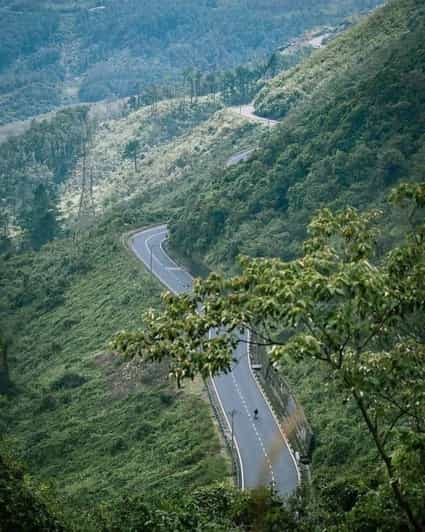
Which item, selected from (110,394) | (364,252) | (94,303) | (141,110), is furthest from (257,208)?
(141,110)

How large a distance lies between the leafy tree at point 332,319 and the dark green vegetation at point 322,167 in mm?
47931

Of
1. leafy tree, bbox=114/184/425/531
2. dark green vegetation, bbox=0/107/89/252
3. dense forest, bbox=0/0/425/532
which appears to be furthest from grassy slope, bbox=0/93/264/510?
dark green vegetation, bbox=0/107/89/252

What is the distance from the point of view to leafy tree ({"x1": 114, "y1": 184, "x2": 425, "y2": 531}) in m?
12.8

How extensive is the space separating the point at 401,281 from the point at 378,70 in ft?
240

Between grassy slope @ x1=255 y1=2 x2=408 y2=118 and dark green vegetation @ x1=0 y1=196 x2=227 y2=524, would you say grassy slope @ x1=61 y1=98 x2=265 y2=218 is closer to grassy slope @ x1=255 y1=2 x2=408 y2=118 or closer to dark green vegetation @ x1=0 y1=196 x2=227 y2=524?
grassy slope @ x1=255 y1=2 x2=408 y2=118

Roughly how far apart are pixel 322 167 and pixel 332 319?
199 feet

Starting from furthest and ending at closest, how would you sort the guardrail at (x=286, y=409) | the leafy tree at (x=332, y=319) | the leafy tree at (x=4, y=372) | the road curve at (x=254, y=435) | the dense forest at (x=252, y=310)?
the leafy tree at (x=4, y=372) → the guardrail at (x=286, y=409) → the road curve at (x=254, y=435) → the dense forest at (x=252, y=310) → the leafy tree at (x=332, y=319)

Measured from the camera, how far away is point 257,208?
77.1 m

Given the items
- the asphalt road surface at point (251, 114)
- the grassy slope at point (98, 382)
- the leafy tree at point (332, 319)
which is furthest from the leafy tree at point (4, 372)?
the asphalt road surface at point (251, 114)

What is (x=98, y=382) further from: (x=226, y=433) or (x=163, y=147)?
(x=163, y=147)

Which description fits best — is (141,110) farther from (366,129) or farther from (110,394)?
(110,394)

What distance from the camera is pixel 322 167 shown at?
72.2 meters

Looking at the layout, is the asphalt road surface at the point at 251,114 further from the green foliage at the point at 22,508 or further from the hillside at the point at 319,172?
the green foliage at the point at 22,508

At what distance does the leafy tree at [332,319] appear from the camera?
12773 millimetres
